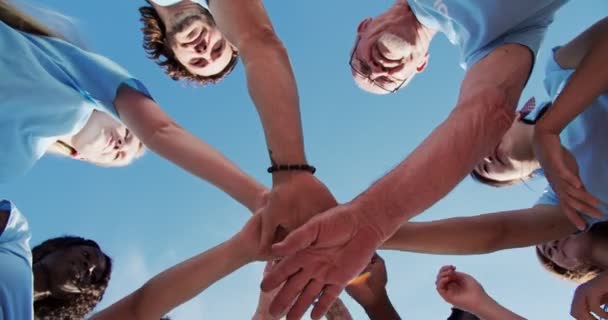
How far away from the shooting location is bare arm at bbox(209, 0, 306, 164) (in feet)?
5.25

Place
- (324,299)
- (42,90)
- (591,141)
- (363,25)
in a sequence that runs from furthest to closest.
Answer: (363,25) → (591,141) → (42,90) → (324,299)

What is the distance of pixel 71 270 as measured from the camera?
213 cm

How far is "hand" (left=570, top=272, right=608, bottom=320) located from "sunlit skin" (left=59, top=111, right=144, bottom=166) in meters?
1.76

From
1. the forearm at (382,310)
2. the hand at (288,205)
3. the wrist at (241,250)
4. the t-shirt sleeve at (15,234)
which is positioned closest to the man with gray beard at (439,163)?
the hand at (288,205)

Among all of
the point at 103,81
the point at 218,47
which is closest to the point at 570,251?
the point at 218,47

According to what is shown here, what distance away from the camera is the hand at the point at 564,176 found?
1.60 metres

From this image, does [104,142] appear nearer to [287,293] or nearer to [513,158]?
[287,293]

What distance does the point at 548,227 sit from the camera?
2.07 metres

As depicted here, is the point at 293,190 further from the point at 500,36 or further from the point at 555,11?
the point at 555,11

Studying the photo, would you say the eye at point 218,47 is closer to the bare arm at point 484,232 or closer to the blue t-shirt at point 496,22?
the blue t-shirt at point 496,22

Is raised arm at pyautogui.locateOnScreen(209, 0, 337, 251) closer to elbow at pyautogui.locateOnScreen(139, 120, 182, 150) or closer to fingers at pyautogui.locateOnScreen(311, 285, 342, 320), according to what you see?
fingers at pyautogui.locateOnScreen(311, 285, 342, 320)

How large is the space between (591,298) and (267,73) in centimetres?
124

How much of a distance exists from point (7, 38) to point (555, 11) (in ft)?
5.69

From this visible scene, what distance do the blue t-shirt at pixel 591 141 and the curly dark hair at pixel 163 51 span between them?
1494mm
